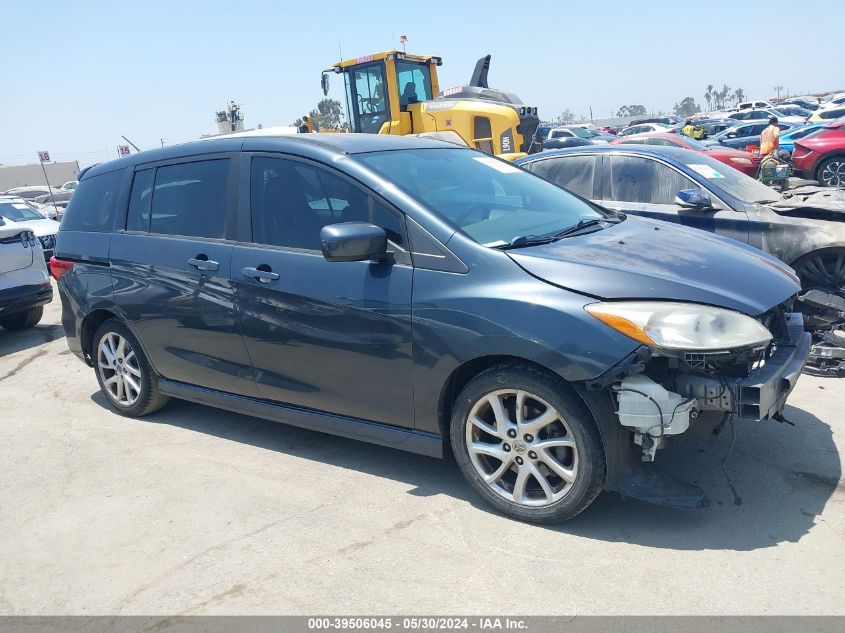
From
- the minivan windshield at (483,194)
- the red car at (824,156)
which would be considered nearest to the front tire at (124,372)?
the minivan windshield at (483,194)

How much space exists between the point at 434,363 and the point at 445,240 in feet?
1.97

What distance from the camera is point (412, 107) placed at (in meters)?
14.3

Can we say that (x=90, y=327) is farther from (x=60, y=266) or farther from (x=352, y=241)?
(x=352, y=241)

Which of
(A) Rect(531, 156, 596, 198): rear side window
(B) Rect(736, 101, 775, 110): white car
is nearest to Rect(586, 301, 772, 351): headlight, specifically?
(A) Rect(531, 156, 596, 198): rear side window

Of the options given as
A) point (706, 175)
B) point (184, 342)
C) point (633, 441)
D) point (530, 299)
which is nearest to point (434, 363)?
point (530, 299)

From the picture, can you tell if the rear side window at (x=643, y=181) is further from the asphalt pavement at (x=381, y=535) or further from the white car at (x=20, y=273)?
the white car at (x=20, y=273)

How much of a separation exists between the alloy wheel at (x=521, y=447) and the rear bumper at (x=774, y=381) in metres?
0.75

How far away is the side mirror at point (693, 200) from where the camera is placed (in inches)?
243

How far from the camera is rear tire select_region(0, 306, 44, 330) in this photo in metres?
8.92

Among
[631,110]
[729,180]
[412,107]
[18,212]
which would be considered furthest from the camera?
[631,110]

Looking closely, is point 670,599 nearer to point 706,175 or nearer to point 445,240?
point 445,240

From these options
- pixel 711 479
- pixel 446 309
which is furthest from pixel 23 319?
pixel 711 479

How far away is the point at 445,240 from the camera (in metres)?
3.60

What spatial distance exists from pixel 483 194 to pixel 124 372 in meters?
2.94
